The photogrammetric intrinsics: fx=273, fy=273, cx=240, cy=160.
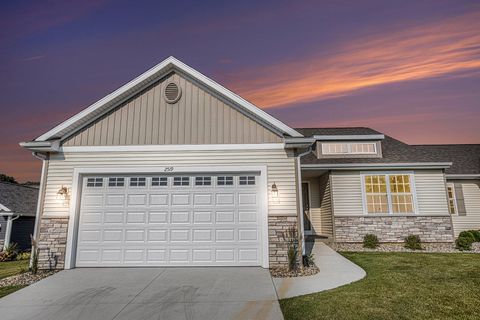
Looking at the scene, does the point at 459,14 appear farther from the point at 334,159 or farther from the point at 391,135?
the point at 391,135

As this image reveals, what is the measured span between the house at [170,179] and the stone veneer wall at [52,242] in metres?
0.03

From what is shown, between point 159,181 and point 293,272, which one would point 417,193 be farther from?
point 159,181

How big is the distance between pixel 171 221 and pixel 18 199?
16127 mm

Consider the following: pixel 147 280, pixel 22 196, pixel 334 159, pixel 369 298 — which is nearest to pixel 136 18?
pixel 147 280

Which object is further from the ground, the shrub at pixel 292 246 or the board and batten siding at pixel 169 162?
the board and batten siding at pixel 169 162

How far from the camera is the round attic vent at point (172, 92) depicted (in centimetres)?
944

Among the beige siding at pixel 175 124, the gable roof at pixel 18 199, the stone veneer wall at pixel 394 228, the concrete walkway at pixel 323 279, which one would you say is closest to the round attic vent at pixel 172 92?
the beige siding at pixel 175 124

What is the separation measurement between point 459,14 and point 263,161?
765 centimetres

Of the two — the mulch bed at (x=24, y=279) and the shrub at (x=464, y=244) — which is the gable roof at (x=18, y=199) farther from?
the shrub at (x=464, y=244)

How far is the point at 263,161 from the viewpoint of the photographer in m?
8.93

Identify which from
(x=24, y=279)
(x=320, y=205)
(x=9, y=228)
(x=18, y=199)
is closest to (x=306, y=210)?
(x=320, y=205)

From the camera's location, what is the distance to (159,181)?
9.07 m

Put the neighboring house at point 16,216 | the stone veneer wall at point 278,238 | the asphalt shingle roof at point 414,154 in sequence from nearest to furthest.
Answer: the stone veneer wall at point 278,238, the asphalt shingle roof at point 414,154, the neighboring house at point 16,216

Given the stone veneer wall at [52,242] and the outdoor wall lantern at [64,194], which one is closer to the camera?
the stone veneer wall at [52,242]
